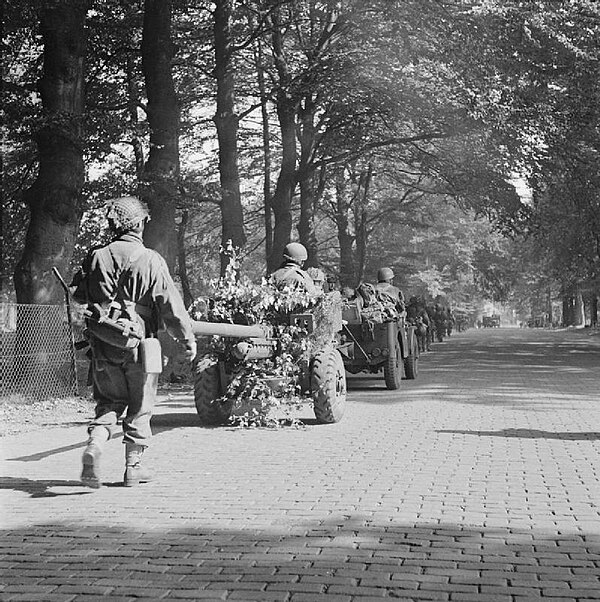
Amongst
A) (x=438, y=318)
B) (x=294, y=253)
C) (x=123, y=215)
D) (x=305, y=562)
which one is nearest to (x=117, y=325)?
(x=123, y=215)

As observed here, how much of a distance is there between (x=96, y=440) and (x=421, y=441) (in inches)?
154

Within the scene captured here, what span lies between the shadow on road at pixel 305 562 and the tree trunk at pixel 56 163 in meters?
11.1

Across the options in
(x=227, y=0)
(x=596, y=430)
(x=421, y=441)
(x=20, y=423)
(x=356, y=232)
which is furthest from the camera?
(x=356, y=232)

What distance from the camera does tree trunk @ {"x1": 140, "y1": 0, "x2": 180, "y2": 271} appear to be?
1866cm

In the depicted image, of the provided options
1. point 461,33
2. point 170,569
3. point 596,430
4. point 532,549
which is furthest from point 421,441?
point 461,33

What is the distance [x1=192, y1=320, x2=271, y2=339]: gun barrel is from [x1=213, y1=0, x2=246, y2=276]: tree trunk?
35.1 feet

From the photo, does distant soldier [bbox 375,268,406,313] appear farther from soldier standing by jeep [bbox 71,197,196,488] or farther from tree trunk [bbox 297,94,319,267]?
soldier standing by jeep [bbox 71,197,196,488]

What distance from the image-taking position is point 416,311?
35281 mm

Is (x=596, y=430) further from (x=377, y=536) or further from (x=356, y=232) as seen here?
(x=356, y=232)

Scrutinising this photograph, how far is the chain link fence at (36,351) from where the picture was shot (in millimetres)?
14695

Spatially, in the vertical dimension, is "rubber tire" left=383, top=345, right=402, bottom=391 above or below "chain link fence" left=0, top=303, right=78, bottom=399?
below

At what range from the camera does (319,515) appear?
632cm

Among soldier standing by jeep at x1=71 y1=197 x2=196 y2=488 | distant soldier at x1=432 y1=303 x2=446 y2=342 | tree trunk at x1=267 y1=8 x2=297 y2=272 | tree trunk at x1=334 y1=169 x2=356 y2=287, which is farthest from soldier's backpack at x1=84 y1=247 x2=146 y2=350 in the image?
distant soldier at x1=432 y1=303 x2=446 y2=342

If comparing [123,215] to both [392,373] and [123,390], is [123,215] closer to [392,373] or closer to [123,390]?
[123,390]
